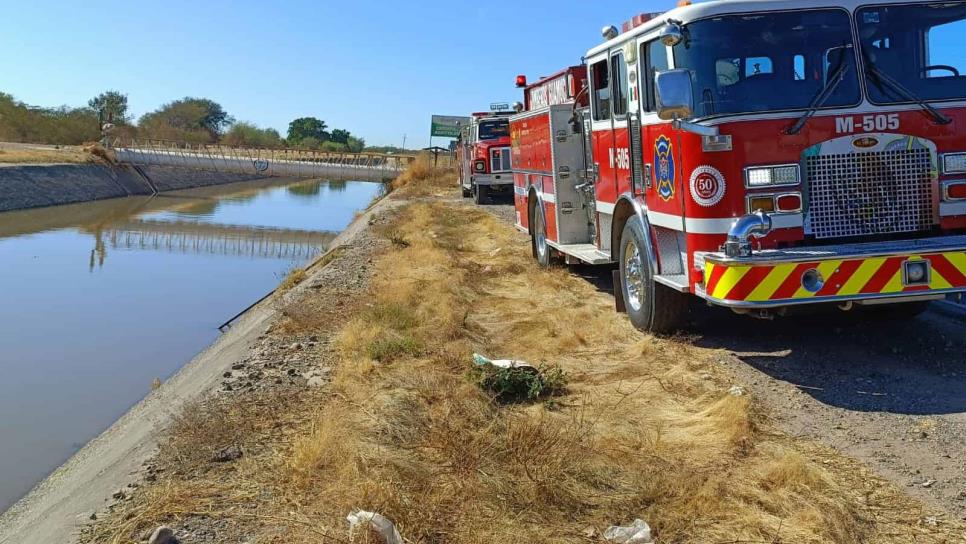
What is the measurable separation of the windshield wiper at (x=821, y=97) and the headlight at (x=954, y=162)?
39.3 inches

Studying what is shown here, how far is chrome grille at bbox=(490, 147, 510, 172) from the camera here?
28219 millimetres

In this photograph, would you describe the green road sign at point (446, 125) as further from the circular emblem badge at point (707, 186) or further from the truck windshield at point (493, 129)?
the circular emblem badge at point (707, 186)

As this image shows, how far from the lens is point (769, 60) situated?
664 cm

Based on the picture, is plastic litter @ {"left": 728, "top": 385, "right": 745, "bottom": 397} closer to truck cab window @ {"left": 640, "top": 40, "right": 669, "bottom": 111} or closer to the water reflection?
truck cab window @ {"left": 640, "top": 40, "right": 669, "bottom": 111}

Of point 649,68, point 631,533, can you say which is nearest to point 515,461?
point 631,533

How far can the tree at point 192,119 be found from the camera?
104044mm

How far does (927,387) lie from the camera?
20.3ft

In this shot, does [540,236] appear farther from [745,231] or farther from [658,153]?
[745,231]

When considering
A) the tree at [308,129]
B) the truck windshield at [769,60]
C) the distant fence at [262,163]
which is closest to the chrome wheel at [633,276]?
the truck windshield at [769,60]

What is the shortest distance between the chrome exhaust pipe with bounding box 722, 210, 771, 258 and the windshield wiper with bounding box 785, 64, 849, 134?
77cm

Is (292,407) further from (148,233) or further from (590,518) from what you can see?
(148,233)

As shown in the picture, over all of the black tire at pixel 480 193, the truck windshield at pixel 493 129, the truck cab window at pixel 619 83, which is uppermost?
the truck windshield at pixel 493 129

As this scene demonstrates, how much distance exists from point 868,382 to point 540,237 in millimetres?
6908

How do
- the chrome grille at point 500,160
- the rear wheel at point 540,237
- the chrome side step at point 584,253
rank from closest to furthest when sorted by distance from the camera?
the chrome side step at point 584,253 < the rear wheel at point 540,237 < the chrome grille at point 500,160
